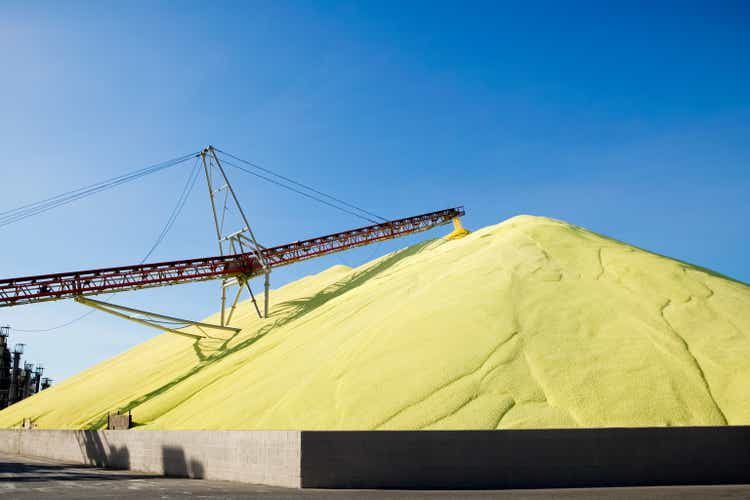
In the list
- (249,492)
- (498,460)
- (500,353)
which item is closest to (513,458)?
(498,460)

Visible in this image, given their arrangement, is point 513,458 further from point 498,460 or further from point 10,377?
point 10,377

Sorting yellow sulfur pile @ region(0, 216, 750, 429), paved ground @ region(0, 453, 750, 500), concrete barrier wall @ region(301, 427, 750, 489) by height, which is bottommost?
paved ground @ region(0, 453, 750, 500)

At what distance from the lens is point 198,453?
64.1 ft

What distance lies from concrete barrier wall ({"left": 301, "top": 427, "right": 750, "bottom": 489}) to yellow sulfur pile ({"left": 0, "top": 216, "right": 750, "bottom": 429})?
140 cm

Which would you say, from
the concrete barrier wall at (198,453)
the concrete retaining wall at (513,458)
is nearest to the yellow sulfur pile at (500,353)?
the concrete retaining wall at (513,458)

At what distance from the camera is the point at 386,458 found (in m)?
15.4

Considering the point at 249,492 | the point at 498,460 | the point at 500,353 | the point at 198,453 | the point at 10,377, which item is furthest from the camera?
the point at 10,377

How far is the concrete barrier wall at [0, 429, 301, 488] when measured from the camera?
53.4 ft

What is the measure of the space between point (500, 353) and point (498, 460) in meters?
5.45

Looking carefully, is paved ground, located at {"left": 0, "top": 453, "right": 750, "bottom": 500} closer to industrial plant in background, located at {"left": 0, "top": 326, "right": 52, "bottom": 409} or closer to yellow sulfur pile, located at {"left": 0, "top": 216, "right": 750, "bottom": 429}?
yellow sulfur pile, located at {"left": 0, "top": 216, "right": 750, "bottom": 429}

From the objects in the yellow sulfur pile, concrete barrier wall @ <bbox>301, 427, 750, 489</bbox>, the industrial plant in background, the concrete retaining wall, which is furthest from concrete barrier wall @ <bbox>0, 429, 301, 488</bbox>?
the industrial plant in background

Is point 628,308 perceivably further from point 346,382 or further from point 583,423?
point 346,382

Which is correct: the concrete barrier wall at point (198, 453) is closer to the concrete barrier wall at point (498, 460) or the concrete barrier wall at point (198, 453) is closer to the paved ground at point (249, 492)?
the paved ground at point (249, 492)

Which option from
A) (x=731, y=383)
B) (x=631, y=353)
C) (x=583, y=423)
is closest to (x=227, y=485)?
(x=583, y=423)
